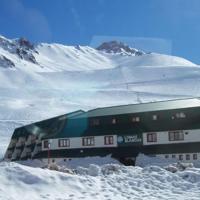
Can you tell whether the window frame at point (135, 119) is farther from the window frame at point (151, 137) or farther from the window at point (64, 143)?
the window at point (64, 143)

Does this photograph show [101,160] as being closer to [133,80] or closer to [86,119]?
[86,119]

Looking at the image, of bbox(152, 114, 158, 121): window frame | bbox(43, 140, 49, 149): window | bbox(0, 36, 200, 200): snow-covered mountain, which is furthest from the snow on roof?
bbox(0, 36, 200, 200): snow-covered mountain

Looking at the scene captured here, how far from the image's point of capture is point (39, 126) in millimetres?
50344

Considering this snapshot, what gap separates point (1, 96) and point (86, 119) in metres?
100

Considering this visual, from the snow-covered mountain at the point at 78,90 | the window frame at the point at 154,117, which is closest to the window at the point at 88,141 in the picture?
the window frame at the point at 154,117

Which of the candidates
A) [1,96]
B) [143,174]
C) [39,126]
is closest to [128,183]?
[143,174]

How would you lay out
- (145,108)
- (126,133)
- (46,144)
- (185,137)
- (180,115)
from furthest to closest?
(46,144) < (145,108) < (126,133) < (180,115) < (185,137)

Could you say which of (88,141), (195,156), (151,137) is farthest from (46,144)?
(195,156)

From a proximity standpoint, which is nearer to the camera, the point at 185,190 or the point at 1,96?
the point at 185,190

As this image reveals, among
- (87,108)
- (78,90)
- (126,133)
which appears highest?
(78,90)

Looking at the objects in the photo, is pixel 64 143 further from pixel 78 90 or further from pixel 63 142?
pixel 78 90

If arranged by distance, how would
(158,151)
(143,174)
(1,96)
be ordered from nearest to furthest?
1. (143,174)
2. (158,151)
3. (1,96)

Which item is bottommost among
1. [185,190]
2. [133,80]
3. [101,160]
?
[185,190]

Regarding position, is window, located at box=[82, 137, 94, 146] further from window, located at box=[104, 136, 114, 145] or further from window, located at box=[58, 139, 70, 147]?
window, located at box=[58, 139, 70, 147]
